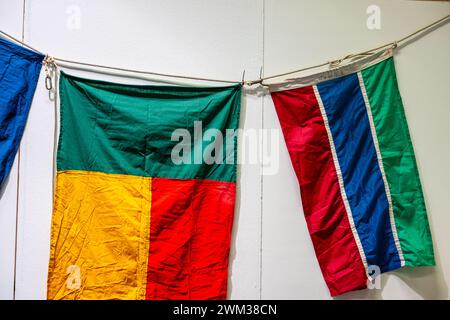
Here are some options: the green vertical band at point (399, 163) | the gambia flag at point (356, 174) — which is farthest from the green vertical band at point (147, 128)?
the green vertical band at point (399, 163)

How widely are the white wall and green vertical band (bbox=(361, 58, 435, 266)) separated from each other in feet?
0.31

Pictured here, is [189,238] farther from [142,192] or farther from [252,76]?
[252,76]

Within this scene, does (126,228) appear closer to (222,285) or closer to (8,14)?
(222,285)

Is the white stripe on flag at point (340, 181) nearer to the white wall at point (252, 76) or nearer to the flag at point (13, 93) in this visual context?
the white wall at point (252, 76)

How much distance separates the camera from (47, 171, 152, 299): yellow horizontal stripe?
1.44 meters

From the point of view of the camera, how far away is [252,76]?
1.58m

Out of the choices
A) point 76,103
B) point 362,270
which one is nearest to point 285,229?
point 362,270

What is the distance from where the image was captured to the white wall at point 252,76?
1.50 m

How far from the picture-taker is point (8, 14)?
1.52 meters

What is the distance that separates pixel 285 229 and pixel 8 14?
1471 mm

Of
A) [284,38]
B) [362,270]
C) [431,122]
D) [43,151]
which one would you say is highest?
[284,38]

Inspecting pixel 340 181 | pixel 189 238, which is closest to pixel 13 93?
pixel 189 238

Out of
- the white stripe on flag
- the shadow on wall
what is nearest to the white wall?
the shadow on wall

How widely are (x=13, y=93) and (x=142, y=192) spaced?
2.13 feet
